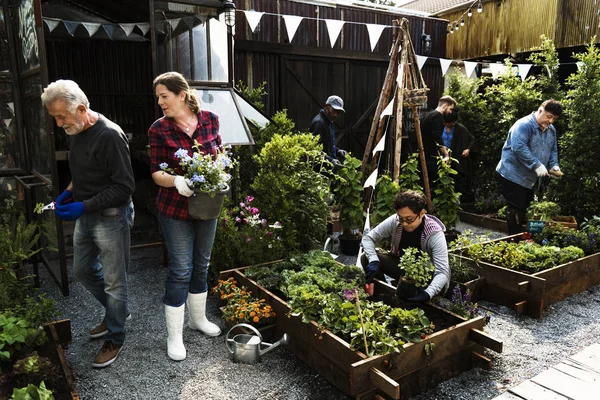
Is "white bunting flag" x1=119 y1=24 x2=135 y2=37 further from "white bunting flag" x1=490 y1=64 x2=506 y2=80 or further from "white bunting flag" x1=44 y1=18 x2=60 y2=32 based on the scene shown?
"white bunting flag" x1=490 y1=64 x2=506 y2=80

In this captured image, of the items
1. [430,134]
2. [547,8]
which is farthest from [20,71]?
[547,8]

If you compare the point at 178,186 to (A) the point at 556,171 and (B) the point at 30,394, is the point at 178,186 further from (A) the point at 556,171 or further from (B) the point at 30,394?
(A) the point at 556,171

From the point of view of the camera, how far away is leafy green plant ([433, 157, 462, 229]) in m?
6.24

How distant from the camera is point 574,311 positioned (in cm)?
446

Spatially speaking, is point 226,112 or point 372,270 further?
point 226,112

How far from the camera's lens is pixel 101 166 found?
10.3 feet

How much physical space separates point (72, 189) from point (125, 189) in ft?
1.65

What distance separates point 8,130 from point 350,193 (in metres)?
4.03

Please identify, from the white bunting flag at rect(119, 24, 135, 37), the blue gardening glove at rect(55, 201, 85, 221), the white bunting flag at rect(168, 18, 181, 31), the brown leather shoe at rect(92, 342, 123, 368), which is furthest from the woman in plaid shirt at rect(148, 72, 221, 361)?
the white bunting flag at rect(119, 24, 135, 37)

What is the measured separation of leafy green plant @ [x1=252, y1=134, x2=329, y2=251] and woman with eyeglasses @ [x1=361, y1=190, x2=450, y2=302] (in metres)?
1.07

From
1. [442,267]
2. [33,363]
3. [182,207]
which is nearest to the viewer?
[33,363]

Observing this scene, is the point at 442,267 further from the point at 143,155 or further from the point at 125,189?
the point at 143,155

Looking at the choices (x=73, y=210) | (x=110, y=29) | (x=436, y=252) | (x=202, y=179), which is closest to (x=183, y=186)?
(x=202, y=179)

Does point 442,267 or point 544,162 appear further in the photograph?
point 544,162
